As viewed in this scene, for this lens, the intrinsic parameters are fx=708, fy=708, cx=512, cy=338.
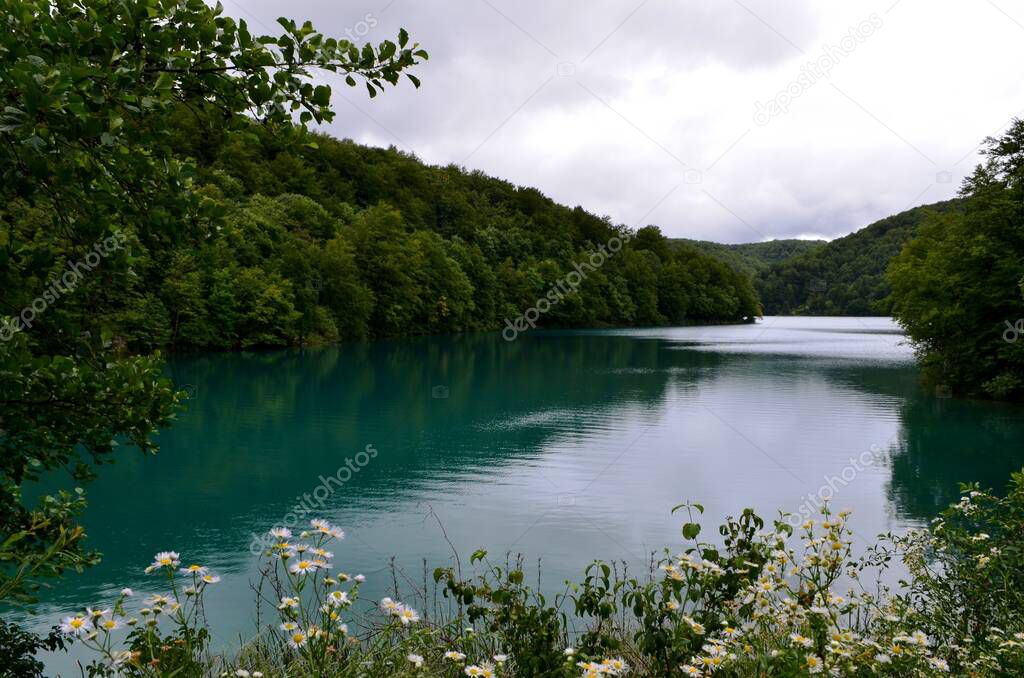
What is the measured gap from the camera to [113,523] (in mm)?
10820

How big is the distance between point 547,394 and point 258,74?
2420cm

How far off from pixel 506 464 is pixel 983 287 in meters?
18.2

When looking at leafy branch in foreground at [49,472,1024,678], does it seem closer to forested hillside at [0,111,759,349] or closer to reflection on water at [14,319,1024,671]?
forested hillside at [0,111,759,349]

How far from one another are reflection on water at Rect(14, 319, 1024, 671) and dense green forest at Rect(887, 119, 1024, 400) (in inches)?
62.0

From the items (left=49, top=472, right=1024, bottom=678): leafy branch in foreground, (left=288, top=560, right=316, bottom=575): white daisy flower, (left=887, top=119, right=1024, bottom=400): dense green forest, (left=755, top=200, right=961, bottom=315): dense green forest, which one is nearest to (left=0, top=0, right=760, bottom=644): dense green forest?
(left=49, top=472, right=1024, bottom=678): leafy branch in foreground

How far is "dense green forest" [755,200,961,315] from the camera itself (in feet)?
417

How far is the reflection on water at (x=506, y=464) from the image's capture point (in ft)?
32.6

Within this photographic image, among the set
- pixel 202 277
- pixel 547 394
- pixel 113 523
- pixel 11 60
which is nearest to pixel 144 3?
pixel 11 60

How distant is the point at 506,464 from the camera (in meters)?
15.2

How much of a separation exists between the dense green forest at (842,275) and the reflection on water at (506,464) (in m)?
106

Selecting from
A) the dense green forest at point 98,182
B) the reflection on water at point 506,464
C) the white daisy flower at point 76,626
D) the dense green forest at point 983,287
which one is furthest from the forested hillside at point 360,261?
the dense green forest at point 983,287

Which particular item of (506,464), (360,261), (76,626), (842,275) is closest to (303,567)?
(76,626)

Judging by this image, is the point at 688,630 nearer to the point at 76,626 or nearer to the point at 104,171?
the point at 76,626

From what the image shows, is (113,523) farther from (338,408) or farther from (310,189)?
(310,189)
